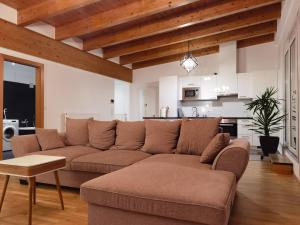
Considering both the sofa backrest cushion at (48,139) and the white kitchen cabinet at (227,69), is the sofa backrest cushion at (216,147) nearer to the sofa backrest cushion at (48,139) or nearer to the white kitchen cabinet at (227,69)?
the sofa backrest cushion at (48,139)

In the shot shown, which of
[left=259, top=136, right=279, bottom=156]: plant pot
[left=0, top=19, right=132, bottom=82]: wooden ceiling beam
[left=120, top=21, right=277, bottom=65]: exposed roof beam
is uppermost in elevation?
[left=120, top=21, right=277, bottom=65]: exposed roof beam

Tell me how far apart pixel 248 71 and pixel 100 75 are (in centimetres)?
435

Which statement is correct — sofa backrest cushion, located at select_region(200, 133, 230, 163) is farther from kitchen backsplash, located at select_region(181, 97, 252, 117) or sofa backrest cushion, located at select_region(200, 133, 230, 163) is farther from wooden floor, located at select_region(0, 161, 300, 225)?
kitchen backsplash, located at select_region(181, 97, 252, 117)

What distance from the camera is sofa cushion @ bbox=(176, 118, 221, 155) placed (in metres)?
2.81

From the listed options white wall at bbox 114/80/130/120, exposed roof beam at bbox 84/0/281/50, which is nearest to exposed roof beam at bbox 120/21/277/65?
Result: white wall at bbox 114/80/130/120

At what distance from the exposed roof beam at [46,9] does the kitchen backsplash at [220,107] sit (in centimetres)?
459

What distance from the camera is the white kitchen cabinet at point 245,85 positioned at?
618cm

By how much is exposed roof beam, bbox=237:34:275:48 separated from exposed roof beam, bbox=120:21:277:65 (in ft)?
2.11

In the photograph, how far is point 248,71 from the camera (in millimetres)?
6695

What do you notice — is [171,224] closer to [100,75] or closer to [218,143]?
[218,143]

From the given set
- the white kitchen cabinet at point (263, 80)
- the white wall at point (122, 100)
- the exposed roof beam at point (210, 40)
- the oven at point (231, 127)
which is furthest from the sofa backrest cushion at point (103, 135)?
the white wall at point (122, 100)

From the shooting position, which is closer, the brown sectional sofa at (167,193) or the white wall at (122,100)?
the brown sectional sofa at (167,193)

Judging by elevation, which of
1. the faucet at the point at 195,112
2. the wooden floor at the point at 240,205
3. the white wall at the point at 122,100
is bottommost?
the wooden floor at the point at 240,205

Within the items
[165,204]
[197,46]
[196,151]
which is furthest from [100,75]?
[165,204]
